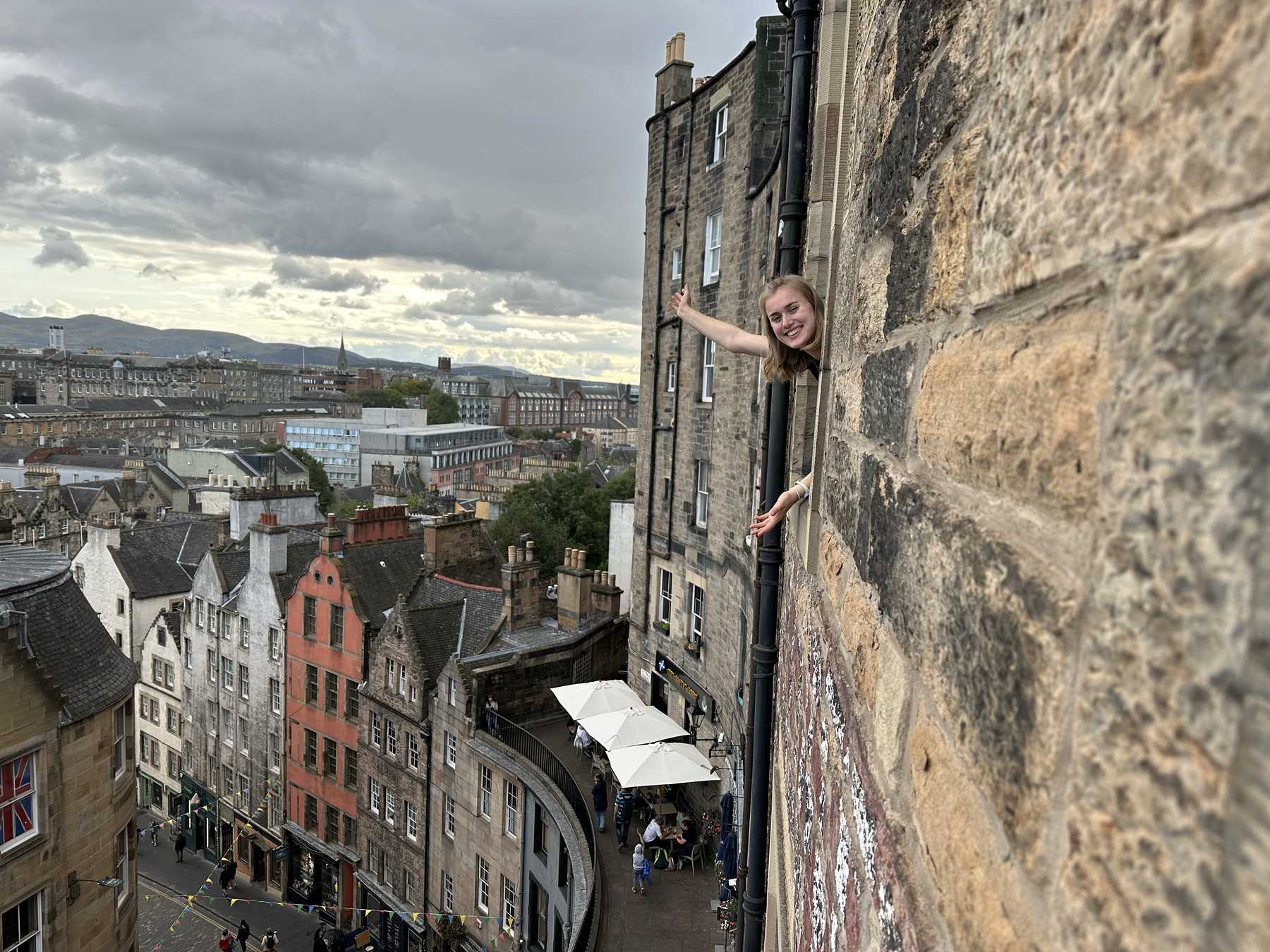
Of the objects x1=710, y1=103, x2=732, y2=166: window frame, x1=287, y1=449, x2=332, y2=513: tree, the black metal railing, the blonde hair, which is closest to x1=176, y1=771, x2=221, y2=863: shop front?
the black metal railing

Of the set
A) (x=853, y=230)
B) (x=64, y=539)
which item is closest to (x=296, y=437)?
(x=64, y=539)

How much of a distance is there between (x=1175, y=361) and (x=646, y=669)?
68.0 feet

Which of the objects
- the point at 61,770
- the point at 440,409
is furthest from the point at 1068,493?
the point at 440,409

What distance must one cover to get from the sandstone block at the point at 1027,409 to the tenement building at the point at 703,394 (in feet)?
40.2

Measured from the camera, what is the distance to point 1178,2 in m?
0.74

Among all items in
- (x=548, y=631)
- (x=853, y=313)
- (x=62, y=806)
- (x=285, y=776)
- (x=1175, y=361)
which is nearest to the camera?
(x=1175, y=361)

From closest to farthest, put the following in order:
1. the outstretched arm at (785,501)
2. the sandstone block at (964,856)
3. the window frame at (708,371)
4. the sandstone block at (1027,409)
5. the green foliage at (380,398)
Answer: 1. the sandstone block at (1027,409)
2. the sandstone block at (964,856)
3. the outstretched arm at (785,501)
4. the window frame at (708,371)
5. the green foliage at (380,398)

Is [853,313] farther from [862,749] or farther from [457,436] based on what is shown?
[457,436]

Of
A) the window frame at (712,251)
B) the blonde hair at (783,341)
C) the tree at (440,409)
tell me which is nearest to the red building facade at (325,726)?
the window frame at (712,251)

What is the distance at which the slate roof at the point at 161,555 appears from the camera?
122 ft

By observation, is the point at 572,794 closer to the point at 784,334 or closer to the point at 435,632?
the point at 435,632

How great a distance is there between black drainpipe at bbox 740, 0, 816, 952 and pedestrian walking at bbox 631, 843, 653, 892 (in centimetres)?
912

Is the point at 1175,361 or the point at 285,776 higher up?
the point at 1175,361

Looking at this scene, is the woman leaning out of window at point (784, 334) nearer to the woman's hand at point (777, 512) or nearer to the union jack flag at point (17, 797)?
the woman's hand at point (777, 512)
